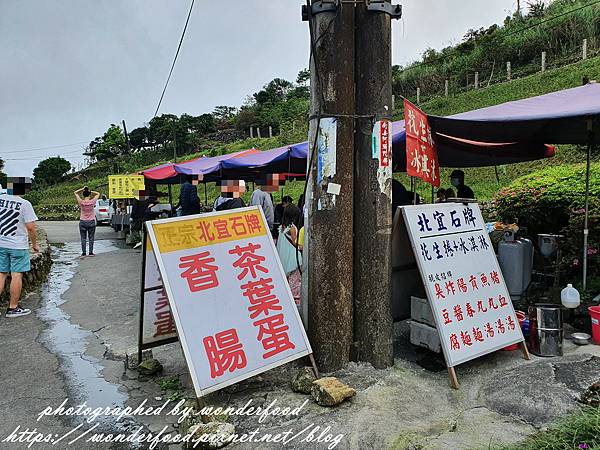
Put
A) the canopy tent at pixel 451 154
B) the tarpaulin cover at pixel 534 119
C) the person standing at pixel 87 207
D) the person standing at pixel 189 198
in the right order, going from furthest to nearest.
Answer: the person standing at pixel 87 207
the person standing at pixel 189 198
the canopy tent at pixel 451 154
the tarpaulin cover at pixel 534 119

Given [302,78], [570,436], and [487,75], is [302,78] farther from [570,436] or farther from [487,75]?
[570,436]

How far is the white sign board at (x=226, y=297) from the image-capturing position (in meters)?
3.33

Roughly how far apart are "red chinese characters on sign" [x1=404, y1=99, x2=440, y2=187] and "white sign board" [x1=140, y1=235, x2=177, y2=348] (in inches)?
103

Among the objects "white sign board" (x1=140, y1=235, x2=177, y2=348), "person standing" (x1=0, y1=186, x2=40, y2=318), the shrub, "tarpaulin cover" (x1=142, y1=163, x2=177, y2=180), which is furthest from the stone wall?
the shrub

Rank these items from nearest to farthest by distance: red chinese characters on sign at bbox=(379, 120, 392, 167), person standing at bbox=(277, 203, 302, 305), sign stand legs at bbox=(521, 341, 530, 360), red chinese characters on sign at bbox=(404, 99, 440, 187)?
red chinese characters on sign at bbox=(379, 120, 392, 167)
sign stand legs at bbox=(521, 341, 530, 360)
red chinese characters on sign at bbox=(404, 99, 440, 187)
person standing at bbox=(277, 203, 302, 305)

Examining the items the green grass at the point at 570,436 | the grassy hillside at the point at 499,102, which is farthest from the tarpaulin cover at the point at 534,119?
the grassy hillside at the point at 499,102

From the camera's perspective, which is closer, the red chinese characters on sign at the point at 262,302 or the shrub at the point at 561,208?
the red chinese characters on sign at the point at 262,302

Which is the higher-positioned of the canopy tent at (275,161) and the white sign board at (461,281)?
the canopy tent at (275,161)

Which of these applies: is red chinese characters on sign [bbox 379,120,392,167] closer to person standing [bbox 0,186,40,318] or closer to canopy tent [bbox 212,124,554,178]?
canopy tent [bbox 212,124,554,178]

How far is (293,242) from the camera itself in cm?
557

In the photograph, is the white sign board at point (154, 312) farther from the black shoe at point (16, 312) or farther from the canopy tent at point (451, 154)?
the canopy tent at point (451, 154)

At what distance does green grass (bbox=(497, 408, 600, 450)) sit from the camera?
8.43ft

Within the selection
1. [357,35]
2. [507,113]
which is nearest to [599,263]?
[507,113]

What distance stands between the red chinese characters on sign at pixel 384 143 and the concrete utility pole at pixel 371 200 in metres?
0.05
